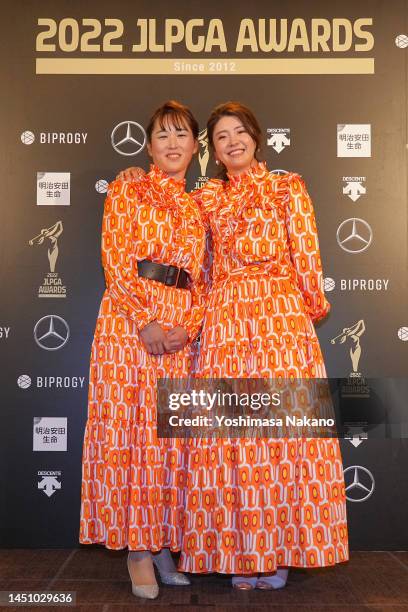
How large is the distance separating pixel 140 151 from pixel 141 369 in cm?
146

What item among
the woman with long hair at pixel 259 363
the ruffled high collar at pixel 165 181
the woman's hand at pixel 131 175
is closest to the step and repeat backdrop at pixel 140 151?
the woman's hand at pixel 131 175

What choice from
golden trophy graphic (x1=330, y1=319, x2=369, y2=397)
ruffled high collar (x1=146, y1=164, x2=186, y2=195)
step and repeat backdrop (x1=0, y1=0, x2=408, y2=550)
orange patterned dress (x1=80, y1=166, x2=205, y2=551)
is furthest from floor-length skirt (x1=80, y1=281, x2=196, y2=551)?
golden trophy graphic (x1=330, y1=319, x2=369, y2=397)

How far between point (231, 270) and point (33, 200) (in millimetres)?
1422

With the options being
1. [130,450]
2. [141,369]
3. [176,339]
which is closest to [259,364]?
[176,339]

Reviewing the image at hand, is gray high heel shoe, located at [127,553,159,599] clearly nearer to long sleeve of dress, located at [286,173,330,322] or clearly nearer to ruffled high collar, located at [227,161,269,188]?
long sleeve of dress, located at [286,173,330,322]

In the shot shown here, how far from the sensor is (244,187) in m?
3.17

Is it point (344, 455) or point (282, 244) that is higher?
point (282, 244)

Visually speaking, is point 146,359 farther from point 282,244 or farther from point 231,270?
point 282,244

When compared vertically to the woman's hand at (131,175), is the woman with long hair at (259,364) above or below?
below

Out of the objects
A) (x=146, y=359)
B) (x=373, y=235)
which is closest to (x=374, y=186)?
(x=373, y=235)

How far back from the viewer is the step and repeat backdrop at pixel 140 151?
12.9ft

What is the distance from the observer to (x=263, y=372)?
9.78ft

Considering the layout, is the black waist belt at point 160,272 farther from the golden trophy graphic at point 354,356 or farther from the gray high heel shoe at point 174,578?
the gray high heel shoe at point 174,578

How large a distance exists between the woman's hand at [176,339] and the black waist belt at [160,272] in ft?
0.69
